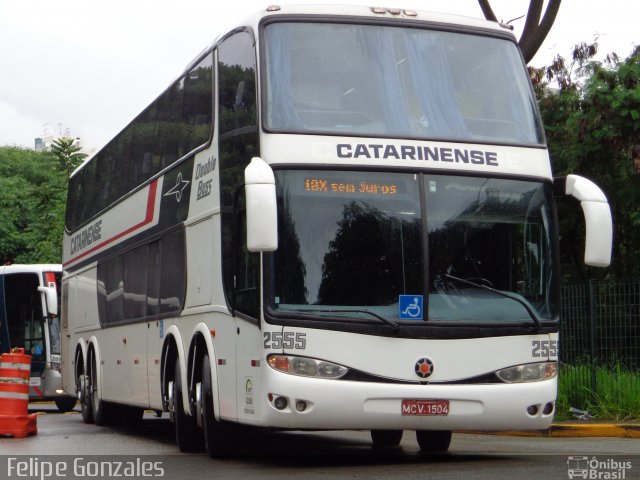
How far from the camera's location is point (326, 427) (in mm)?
11180

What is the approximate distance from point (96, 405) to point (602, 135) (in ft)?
30.7

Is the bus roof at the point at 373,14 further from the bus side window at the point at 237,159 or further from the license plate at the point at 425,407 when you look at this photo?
the license plate at the point at 425,407

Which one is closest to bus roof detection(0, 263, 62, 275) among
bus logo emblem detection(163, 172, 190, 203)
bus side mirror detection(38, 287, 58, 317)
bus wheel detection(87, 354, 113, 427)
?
bus side mirror detection(38, 287, 58, 317)

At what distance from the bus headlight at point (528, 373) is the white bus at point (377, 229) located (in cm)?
1

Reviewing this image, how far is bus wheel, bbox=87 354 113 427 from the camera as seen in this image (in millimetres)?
20562

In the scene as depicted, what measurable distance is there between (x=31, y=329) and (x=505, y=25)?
64.5 feet

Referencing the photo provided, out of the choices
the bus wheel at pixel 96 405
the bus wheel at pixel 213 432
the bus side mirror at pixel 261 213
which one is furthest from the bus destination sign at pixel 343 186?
the bus wheel at pixel 96 405

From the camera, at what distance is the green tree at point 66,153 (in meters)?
59.8

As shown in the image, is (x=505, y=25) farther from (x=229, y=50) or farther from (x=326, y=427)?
(x=326, y=427)

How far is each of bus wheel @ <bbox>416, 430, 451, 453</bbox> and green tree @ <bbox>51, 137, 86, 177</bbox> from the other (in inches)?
1882

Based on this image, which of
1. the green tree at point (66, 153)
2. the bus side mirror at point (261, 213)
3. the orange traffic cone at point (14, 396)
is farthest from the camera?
the green tree at point (66, 153)

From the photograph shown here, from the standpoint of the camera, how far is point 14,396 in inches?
655

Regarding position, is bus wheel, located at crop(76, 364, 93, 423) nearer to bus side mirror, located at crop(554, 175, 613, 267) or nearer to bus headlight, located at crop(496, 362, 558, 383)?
bus headlight, located at crop(496, 362, 558, 383)

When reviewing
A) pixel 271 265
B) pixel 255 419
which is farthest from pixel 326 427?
pixel 271 265
